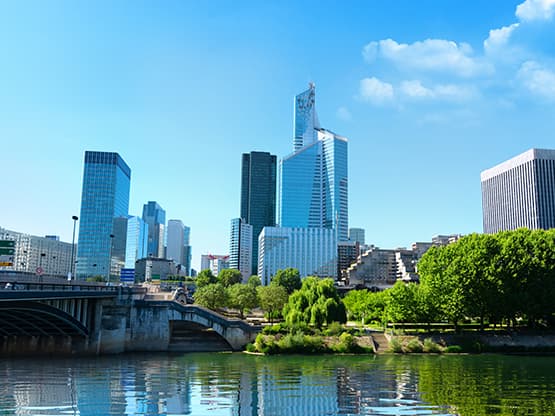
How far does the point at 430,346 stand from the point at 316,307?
19916 millimetres

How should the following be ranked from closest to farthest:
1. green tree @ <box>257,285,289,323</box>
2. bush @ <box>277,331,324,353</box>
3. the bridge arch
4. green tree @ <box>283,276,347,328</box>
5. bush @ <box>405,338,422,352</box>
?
the bridge arch < bush @ <box>277,331,324,353</box> < bush @ <box>405,338,422,352</box> < green tree @ <box>283,276,347,328</box> < green tree @ <box>257,285,289,323</box>

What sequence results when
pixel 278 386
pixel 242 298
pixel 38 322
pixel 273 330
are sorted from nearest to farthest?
pixel 278 386 < pixel 38 322 < pixel 273 330 < pixel 242 298

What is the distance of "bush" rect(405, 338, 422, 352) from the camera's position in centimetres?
7875

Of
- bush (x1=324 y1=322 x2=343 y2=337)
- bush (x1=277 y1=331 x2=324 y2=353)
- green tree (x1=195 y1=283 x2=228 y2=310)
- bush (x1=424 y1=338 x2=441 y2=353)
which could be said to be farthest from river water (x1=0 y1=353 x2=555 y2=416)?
green tree (x1=195 y1=283 x2=228 y2=310)

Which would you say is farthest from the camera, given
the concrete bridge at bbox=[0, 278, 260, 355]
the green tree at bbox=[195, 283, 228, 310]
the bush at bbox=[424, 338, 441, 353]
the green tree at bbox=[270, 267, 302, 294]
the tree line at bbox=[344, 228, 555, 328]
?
the green tree at bbox=[270, 267, 302, 294]

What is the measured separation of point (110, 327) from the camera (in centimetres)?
7912

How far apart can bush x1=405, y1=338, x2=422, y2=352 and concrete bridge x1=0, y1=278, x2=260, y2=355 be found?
24695 millimetres

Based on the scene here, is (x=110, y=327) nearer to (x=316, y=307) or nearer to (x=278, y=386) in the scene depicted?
(x=316, y=307)

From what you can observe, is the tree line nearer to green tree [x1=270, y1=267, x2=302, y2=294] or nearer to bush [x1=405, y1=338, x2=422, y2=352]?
bush [x1=405, y1=338, x2=422, y2=352]

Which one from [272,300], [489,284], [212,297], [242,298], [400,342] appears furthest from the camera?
[272,300]

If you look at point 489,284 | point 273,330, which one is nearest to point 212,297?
point 273,330

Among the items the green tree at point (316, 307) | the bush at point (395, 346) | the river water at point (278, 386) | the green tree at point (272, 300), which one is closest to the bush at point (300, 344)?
the river water at point (278, 386)

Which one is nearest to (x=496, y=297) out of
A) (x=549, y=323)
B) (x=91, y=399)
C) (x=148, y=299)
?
(x=549, y=323)

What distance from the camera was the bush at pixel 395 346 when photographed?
78938 millimetres
